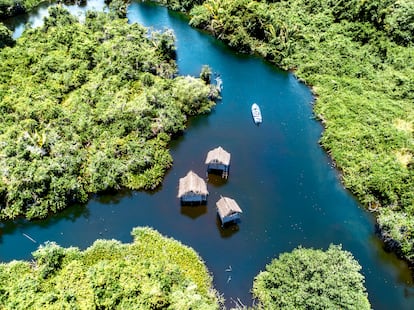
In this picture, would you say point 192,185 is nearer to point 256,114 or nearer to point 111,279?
point 111,279

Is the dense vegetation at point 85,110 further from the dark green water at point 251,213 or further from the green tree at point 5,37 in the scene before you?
the dark green water at point 251,213

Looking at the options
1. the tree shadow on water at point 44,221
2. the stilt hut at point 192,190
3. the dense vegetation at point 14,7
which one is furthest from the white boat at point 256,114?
the dense vegetation at point 14,7

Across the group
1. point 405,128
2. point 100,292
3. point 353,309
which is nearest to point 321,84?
point 405,128

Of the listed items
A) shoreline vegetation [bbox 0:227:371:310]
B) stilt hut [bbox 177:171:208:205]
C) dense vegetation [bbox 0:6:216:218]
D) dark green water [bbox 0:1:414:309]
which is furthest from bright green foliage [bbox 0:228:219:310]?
dense vegetation [bbox 0:6:216:218]

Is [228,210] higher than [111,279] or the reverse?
higher

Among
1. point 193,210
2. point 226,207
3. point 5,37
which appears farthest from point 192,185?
point 5,37
